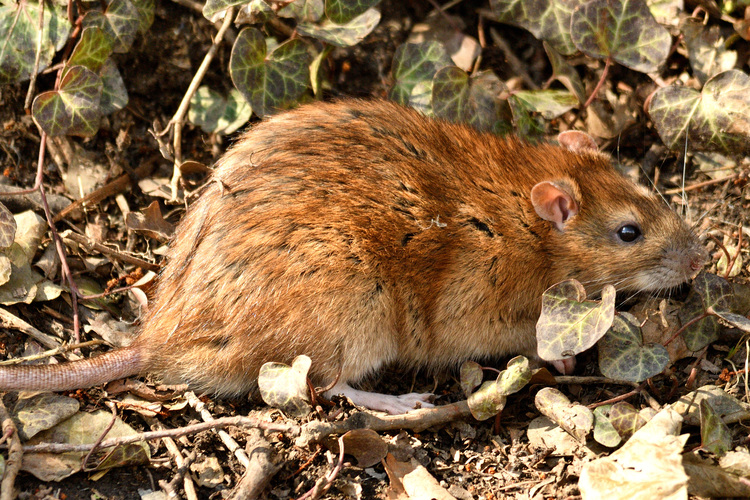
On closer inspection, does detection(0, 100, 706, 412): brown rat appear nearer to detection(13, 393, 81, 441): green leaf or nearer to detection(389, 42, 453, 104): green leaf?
detection(13, 393, 81, 441): green leaf

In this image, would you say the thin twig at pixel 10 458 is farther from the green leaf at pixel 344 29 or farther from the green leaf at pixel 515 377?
the green leaf at pixel 344 29

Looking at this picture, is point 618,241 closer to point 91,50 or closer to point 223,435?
point 223,435

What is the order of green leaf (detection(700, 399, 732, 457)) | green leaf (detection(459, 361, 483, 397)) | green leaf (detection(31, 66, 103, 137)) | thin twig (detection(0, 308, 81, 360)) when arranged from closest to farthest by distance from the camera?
green leaf (detection(700, 399, 732, 457)), green leaf (detection(459, 361, 483, 397)), thin twig (detection(0, 308, 81, 360)), green leaf (detection(31, 66, 103, 137))

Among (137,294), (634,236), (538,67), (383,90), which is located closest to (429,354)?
(634,236)

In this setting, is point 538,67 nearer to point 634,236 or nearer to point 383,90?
point 383,90

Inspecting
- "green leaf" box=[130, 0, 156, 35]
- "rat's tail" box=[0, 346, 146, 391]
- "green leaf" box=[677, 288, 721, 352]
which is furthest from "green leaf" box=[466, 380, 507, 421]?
"green leaf" box=[130, 0, 156, 35]
